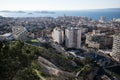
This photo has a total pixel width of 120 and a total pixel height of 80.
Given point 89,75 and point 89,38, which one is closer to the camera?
point 89,75

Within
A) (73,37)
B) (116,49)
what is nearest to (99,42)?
(73,37)

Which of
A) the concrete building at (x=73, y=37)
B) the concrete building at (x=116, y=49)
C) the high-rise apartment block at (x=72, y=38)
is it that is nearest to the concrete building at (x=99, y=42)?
the high-rise apartment block at (x=72, y=38)

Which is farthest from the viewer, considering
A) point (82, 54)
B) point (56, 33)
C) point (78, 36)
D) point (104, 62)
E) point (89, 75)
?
point (56, 33)

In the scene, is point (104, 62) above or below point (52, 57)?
below

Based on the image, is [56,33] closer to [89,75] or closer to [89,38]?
[89,38]

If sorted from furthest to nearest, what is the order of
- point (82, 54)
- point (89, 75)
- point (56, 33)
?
point (56, 33)
point (82, 54)
point (89, 75)

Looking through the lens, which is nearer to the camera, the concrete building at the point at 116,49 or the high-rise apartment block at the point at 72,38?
the concrete building at the point at 116,49

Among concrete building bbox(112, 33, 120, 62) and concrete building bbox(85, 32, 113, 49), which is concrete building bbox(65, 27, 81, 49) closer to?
concrete building bbox(85, 32, 113, 49)

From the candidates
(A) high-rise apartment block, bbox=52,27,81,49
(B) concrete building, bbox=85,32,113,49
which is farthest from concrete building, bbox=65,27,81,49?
(B) concrete building, bbox=85,32,113,49

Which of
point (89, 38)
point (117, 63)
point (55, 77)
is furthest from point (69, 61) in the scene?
point (89, 38)

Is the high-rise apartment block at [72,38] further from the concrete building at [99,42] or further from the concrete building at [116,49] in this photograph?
the concrete building at [116,49]

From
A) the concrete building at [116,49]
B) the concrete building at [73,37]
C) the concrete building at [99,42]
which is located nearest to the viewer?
the concrete building at [116,49]
